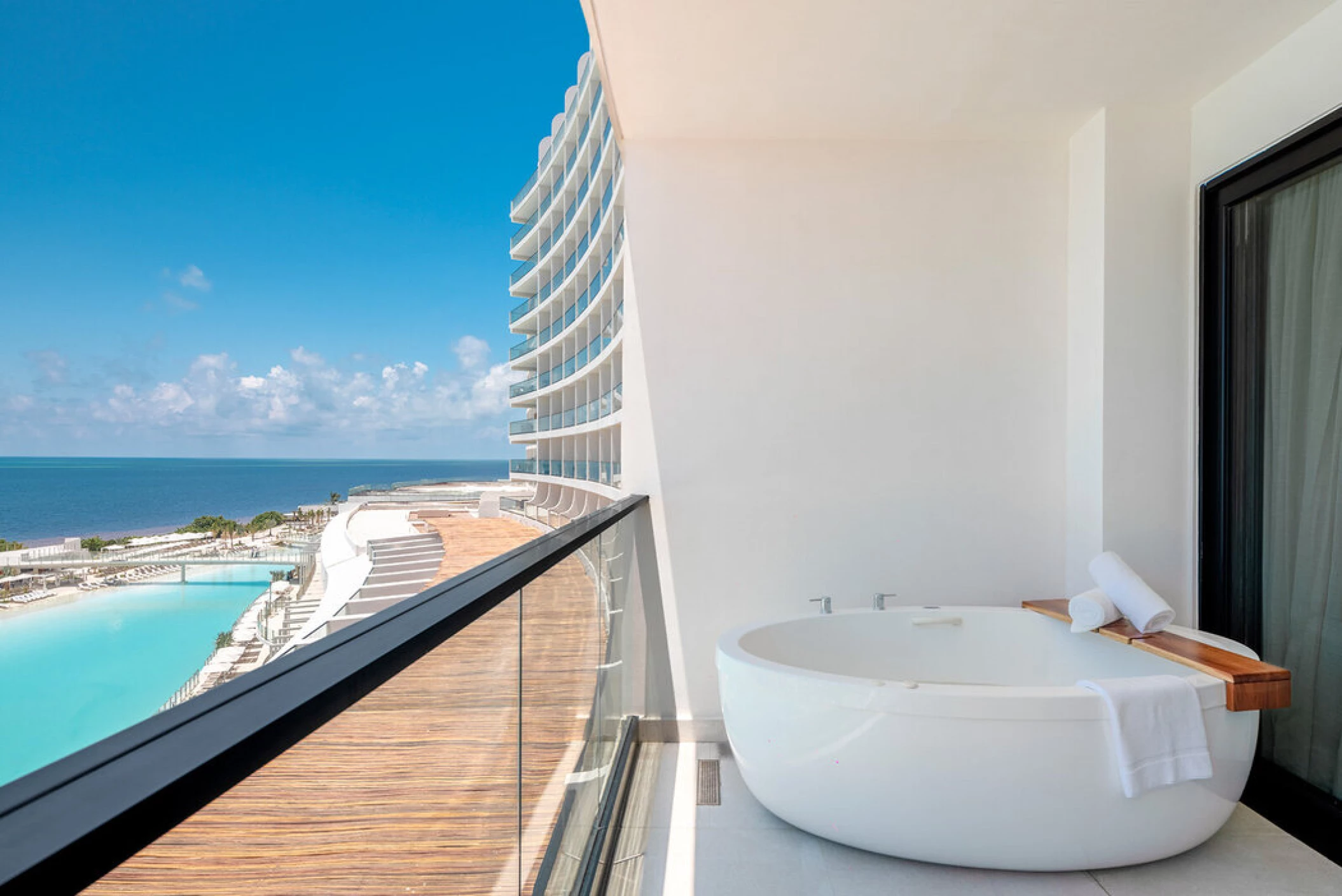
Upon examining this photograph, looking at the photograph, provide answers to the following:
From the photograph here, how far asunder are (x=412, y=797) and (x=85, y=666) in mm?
11500

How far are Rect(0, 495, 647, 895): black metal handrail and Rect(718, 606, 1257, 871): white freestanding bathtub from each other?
1.70m

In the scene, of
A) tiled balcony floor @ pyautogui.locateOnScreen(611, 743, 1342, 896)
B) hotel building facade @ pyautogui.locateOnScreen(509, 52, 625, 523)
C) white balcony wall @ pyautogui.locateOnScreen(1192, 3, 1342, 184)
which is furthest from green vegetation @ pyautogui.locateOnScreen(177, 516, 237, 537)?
white balcony wall @ pyautogui.locateOnScreen(1192, 3, 1342, 184)

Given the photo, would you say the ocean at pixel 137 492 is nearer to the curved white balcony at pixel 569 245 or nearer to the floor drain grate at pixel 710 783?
the curved white balcony at pixel 569 245

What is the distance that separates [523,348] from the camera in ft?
76.4

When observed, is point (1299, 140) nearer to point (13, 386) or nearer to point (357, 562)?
point (357, 562)

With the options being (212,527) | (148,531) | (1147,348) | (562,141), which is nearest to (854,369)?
(1147,348)

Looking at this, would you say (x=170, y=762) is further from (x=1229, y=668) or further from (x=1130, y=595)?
(x=1130, y=595)

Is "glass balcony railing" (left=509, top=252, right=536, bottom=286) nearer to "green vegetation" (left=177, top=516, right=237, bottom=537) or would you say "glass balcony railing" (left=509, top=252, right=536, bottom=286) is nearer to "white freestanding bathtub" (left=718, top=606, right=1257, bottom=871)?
"green vegetation" (left=177, top=516, right=237, bottom=537)

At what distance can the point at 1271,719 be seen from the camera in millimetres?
2639

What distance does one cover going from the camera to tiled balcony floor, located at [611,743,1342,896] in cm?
216

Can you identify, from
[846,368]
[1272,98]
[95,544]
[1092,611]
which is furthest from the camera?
[95,544]

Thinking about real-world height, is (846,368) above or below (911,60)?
below

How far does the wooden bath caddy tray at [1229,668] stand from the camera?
2.17 meters

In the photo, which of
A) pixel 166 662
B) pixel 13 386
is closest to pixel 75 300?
pixel 13 386
